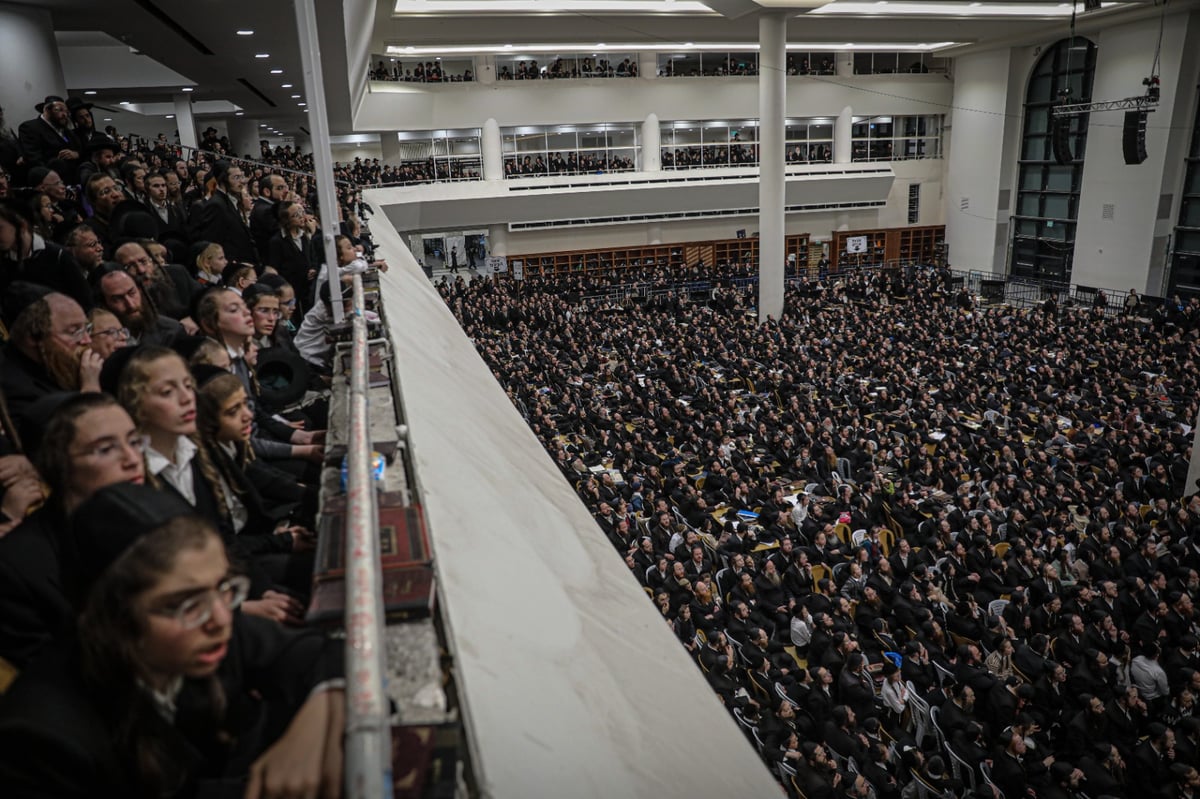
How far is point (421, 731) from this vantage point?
1416mm

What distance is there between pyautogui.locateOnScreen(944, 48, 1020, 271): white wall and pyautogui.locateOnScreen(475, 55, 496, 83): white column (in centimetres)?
1637

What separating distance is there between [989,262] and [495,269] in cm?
1734

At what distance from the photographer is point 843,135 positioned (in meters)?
27.8

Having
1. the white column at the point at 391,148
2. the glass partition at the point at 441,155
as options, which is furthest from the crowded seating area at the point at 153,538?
the white column at the point at 391,148

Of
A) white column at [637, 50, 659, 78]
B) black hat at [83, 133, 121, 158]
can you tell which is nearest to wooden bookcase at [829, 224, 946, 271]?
white column at [637, 50, 659, 78]

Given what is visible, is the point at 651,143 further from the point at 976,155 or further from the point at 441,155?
the point at 976,155

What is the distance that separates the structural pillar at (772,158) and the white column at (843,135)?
8.72 meters

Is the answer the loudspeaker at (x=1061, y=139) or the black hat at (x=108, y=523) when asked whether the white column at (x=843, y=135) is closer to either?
the loudspeaker at (x=1061, y=139)

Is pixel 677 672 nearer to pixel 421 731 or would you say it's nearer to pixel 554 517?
pixel 554 517

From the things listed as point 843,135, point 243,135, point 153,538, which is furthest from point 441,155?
point 153,538

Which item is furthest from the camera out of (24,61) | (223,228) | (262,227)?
(24,61)

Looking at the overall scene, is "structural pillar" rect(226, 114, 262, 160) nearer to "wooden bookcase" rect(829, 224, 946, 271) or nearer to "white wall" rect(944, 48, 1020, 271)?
"wooden bookcase" rect(829, 224, 946, 271)

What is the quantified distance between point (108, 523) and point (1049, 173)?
2900cm

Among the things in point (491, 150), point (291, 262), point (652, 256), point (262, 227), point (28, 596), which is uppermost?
point (491, 150)
